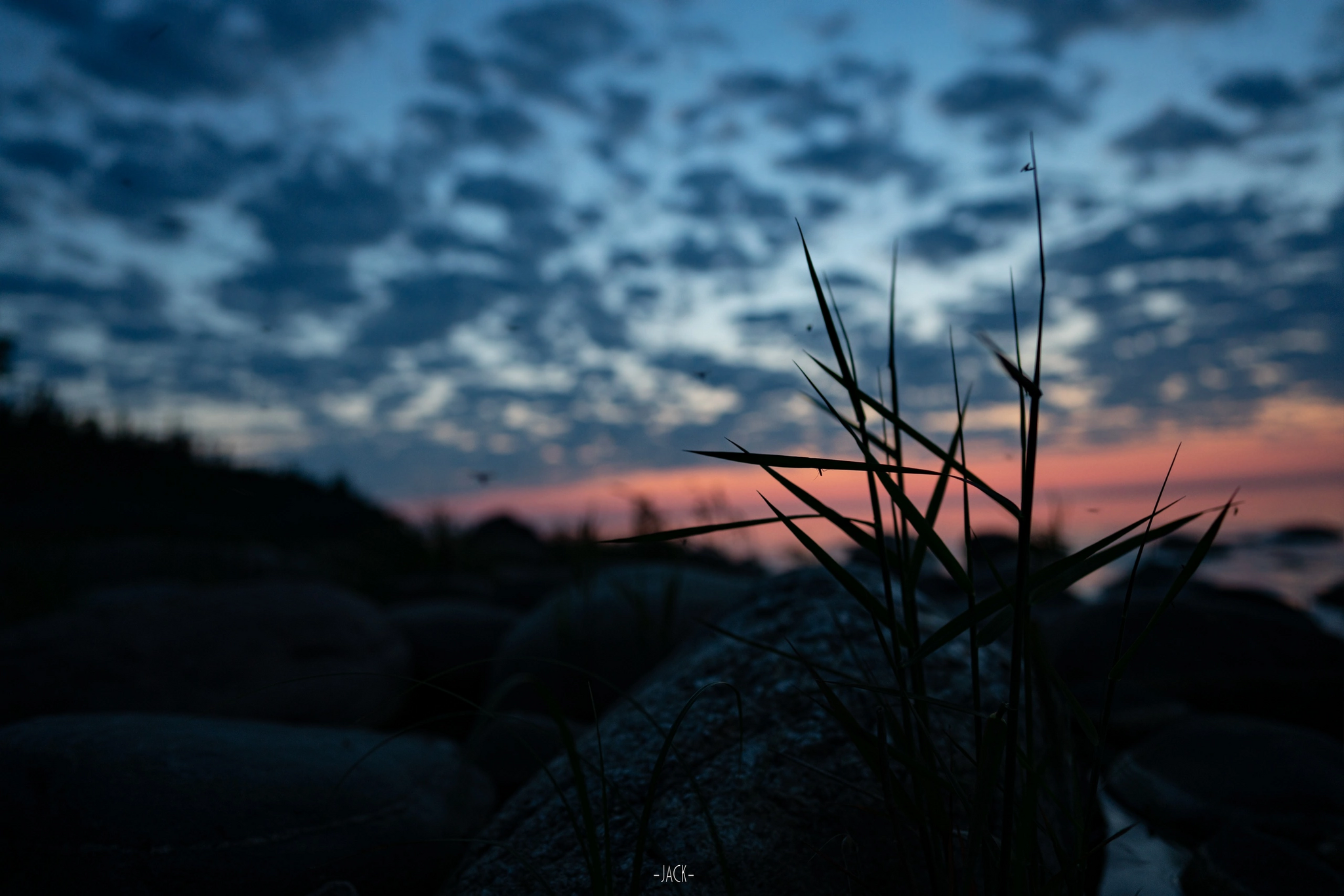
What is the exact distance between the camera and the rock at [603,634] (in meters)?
3.74

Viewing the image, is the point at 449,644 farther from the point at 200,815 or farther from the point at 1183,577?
the point at 1183,577

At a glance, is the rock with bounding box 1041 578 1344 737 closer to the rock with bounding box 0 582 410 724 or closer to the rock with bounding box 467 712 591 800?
the rock with bounding box 467 712 591 800

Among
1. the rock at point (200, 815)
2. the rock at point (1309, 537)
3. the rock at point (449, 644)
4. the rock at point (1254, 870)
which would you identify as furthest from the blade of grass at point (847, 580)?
the rock at point (1309, 537)

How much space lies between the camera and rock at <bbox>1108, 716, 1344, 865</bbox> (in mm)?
2578

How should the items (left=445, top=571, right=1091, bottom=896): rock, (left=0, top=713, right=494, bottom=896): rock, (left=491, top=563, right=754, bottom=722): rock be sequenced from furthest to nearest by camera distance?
1. (left=491, top=563, right=754, bottom=722): rock
2. (left=0, top=713, right=494, bottom=896): rock
3. (left=445, top=571, right=1091, bottom=896): rock

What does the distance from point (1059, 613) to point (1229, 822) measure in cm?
329

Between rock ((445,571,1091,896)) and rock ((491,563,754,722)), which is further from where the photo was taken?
rock ((491,563,754,722))

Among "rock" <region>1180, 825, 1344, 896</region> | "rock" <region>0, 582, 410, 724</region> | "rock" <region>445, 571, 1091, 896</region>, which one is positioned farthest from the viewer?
"rock" <region>0, 582, 410, 724</region>

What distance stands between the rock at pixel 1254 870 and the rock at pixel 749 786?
39.0 inches

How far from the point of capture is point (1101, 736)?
3.40ft

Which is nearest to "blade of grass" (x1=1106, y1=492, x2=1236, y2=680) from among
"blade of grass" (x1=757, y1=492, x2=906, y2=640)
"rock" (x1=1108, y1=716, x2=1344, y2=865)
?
"blade of grass" (x1=757, y1=492, x2=906, y2=640)

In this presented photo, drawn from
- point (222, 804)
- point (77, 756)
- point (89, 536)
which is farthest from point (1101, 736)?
point (89, 536)

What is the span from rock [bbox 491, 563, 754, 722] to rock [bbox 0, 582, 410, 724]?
70 centimetres

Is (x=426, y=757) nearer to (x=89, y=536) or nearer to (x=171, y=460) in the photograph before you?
(x=89, y=536)
